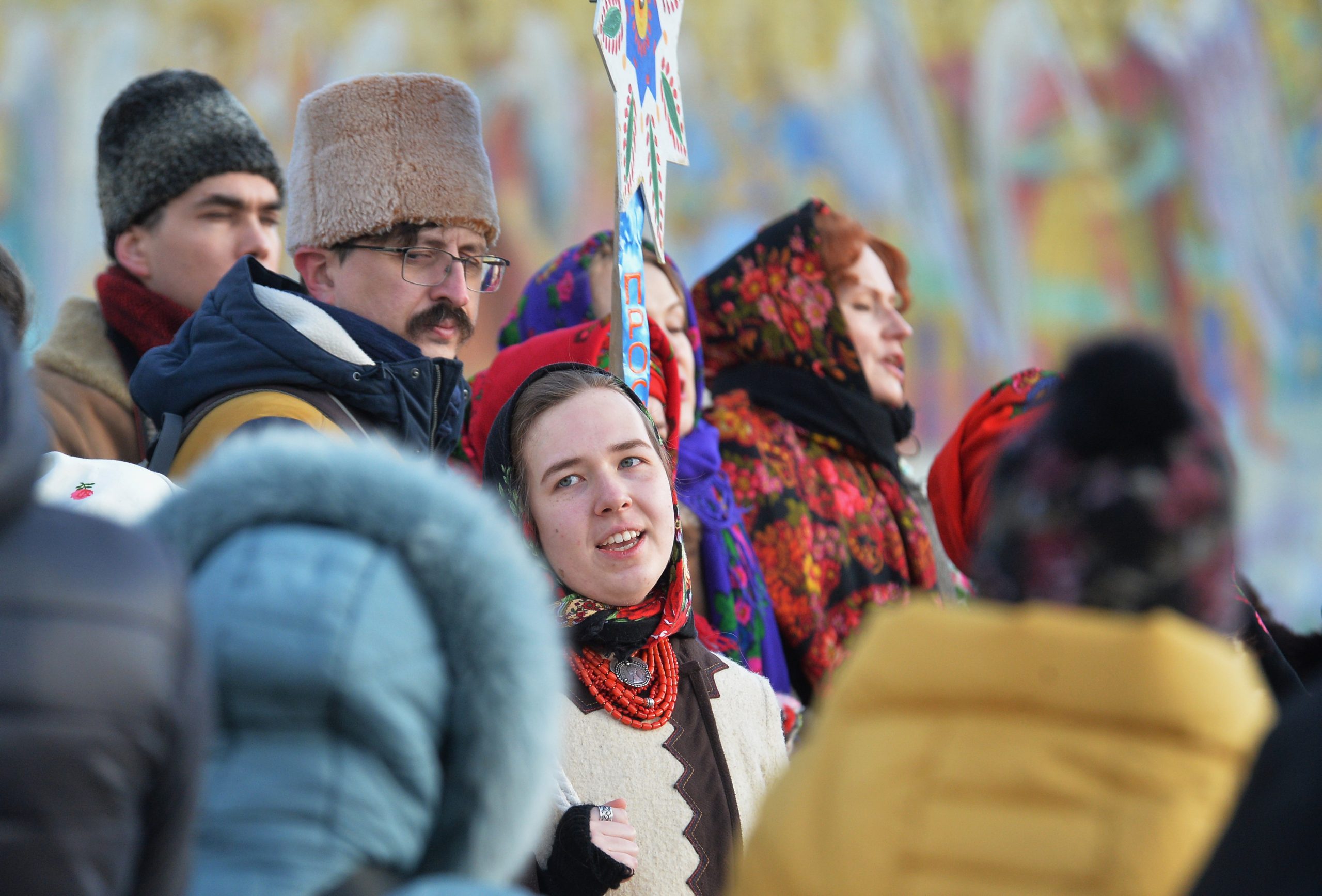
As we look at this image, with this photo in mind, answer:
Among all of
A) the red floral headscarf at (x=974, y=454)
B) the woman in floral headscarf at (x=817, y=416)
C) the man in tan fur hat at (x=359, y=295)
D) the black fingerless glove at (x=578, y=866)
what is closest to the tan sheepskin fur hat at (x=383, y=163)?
the man in tan fur hat at (x=359, y=295)

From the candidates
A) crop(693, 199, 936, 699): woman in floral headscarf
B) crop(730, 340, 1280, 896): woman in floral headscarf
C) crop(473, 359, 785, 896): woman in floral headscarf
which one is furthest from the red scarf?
crop(730, 340, 1280, 896): woman in floral headscarf

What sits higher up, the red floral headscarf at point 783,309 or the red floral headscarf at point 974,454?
the red floral headscarf at point 783,309

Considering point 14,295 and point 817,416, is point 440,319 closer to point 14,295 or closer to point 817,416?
point 14,295

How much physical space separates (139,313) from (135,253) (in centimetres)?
18

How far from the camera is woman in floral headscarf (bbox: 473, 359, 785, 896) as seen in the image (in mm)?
1966

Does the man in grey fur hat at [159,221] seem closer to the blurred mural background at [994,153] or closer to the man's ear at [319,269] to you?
the man's ear at [319,269]

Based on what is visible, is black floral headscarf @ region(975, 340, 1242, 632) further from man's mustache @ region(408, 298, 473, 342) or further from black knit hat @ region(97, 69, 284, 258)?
black knit hat @ region(97, 69, 284, 258)

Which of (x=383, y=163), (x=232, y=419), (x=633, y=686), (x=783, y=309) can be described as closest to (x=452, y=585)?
(x=633, y=686)

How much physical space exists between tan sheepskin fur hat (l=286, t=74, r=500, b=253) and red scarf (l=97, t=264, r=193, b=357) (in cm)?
35

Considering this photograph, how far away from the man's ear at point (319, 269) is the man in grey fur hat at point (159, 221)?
36 cm

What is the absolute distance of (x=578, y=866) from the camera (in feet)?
6.00

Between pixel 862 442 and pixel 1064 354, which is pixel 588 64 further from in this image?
pixel 1064 354

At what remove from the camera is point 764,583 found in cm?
296

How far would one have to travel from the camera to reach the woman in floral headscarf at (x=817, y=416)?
3.05 m
